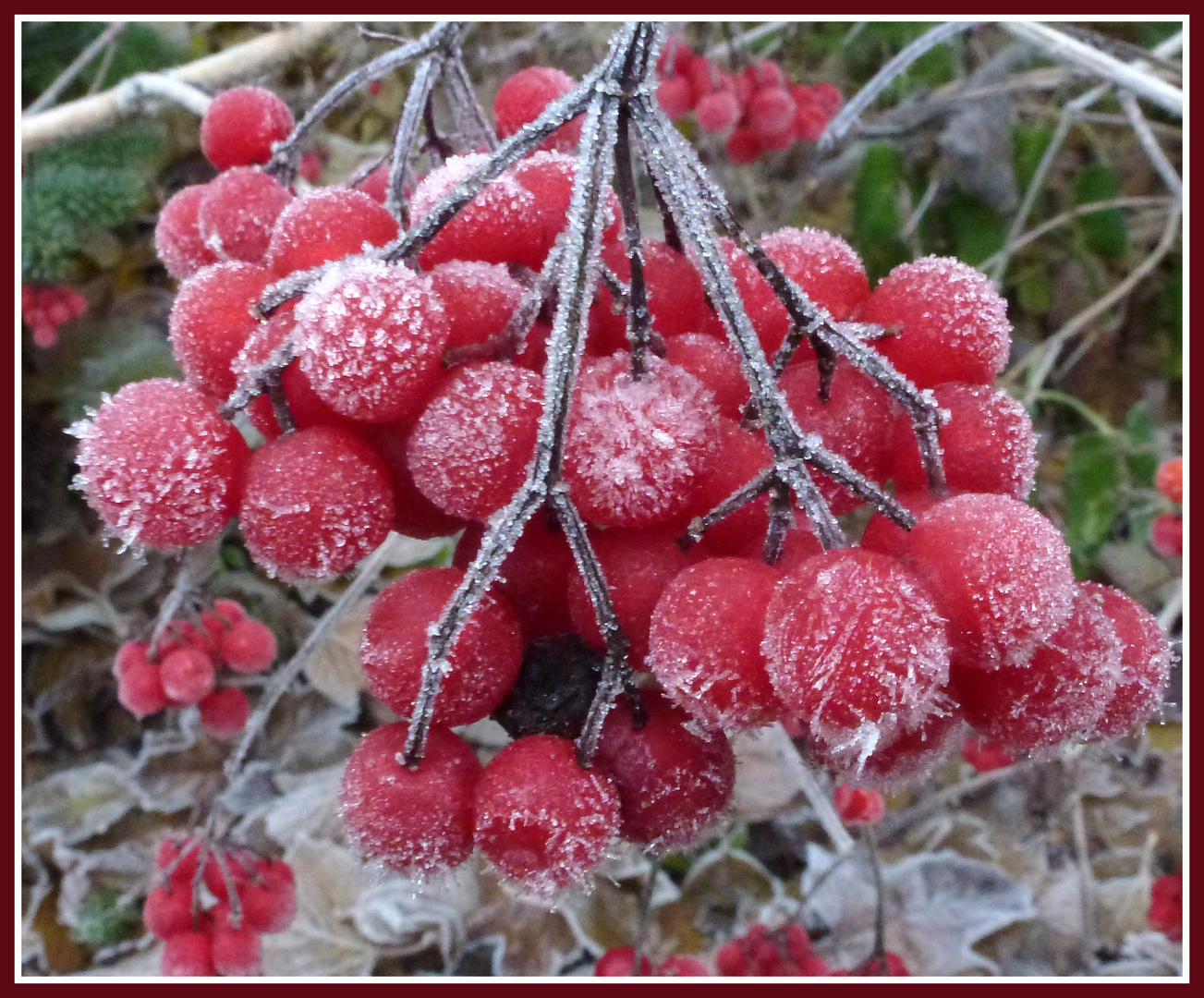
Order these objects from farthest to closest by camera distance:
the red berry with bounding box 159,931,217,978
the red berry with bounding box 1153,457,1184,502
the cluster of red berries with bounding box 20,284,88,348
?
1. the cluster of red berries with bounding box 20,284,88,348
2. the red berry with bounding box 1153,457,1184,502
3. the red berry with bounding box 159,931,217,978

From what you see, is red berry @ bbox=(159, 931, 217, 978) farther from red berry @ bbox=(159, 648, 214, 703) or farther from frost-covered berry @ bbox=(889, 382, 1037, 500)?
frost-covered berry @ bbox=(889, 382, 1037, 500)

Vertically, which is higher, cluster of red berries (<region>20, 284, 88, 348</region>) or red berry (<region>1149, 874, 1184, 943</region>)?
cluster of red berries (<region>20, 284, 88, 348</region>)

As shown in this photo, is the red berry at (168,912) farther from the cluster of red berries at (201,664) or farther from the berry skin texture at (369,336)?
the berry skin texture at (369,336)

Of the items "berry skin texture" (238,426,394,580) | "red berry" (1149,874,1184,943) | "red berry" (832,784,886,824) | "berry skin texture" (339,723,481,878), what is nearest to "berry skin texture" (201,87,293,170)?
"berry skin texture" (238,426,394,580)

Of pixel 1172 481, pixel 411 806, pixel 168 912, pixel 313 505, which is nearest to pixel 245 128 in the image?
pixel 313 505

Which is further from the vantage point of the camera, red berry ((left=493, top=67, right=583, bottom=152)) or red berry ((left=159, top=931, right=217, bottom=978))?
red berry ((left=159, top=931, right=217, bottom=978))

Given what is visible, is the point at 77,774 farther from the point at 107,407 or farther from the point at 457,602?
the point at 457,602
